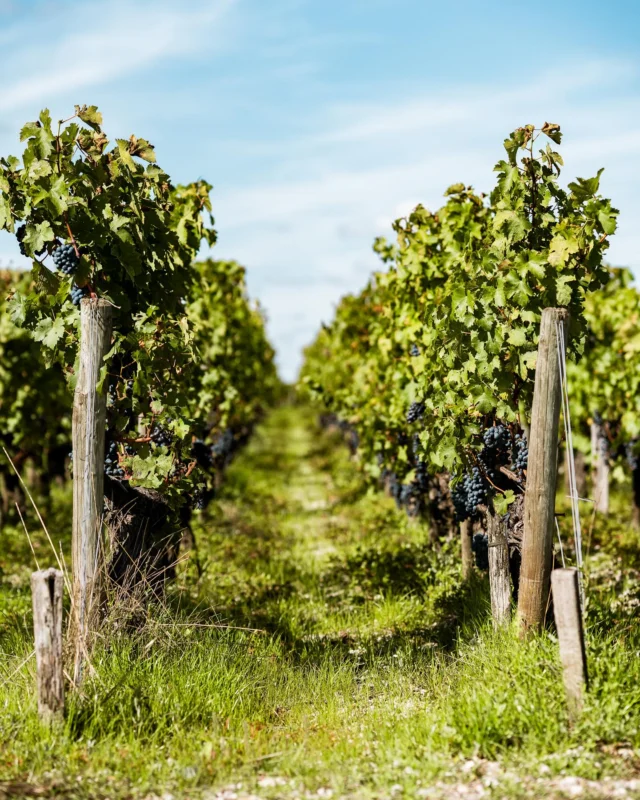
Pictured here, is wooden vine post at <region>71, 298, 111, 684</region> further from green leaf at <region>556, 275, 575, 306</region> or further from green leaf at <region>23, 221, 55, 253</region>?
green leaf at <region>556, 275, 575, 306</region>

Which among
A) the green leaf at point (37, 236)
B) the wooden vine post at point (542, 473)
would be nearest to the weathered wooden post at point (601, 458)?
the wooden vine post at point (542, 473)


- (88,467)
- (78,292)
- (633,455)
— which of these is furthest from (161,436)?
(633,455)

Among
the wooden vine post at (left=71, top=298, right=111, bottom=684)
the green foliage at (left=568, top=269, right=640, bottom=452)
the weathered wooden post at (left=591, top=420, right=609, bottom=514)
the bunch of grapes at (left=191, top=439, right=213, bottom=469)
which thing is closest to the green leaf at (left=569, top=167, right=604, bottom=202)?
the wooden vine post at (left=71, top=298, right=111, bottom=684)

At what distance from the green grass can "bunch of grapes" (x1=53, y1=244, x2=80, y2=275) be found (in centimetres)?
206

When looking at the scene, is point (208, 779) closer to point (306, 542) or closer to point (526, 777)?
point (526, 777)

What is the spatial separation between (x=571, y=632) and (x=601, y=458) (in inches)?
350

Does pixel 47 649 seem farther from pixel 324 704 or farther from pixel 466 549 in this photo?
pixel 466 549

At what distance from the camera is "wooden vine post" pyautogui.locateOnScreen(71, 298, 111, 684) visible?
15.1 feet

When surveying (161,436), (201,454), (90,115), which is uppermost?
(90,115)

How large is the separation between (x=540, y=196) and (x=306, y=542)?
6.39 metres

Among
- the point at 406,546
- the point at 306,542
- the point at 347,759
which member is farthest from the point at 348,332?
the point at 347,759

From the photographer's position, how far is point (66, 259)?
5109 millimetres

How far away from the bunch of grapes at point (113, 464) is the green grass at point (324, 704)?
906 millimetres

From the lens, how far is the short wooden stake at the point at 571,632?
4082 millimetres
